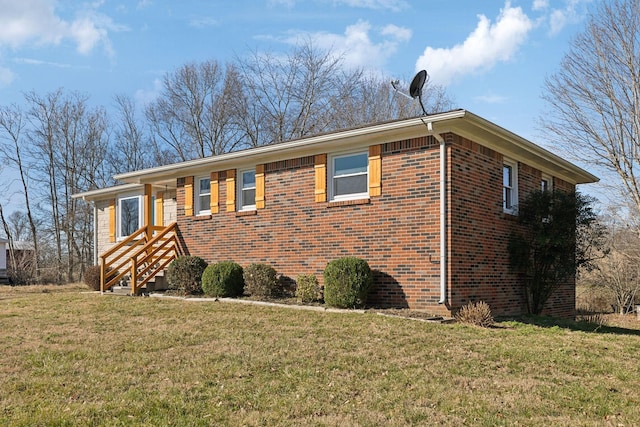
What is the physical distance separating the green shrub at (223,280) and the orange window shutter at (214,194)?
1.91m

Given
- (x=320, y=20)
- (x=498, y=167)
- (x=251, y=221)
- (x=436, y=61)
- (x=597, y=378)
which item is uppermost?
(x=436, y=61)

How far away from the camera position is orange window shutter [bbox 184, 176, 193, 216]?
15.2 m

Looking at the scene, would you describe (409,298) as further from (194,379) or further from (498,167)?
(194,379)

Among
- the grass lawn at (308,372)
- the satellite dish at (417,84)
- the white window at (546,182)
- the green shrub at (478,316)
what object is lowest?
the grass lawn at (308,372)

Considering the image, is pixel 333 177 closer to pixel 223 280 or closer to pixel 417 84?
pixel 417 84

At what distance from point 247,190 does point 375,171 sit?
13.2 ft

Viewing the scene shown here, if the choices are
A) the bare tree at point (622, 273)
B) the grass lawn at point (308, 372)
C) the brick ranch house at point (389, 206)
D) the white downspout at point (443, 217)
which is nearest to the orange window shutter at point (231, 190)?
the brick ranch house at point (389, 206)

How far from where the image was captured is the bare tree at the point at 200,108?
3167cm

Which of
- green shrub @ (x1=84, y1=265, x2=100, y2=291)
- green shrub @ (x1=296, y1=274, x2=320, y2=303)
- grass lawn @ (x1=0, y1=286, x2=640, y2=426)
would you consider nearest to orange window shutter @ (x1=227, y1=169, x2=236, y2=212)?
green shrub @ (x1=296, y1=274, x2=320, y2=303)

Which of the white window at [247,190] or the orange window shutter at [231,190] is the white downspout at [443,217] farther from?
the orange window shutter at [231,190]

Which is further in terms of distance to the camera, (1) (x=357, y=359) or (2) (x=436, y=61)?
(2) (x=436, y=61)

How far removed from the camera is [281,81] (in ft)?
101

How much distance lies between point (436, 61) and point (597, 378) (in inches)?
737

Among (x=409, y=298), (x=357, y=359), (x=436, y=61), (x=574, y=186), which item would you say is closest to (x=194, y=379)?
(x=357, y=359)
